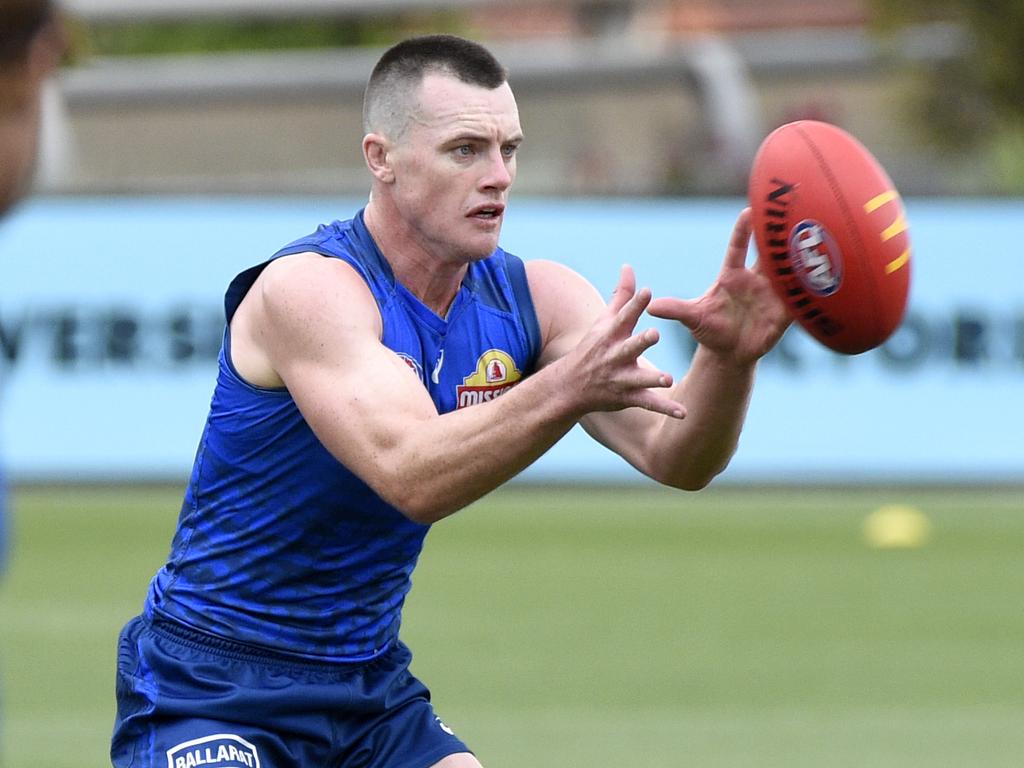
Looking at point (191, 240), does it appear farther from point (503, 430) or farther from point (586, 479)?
point (503, 430)

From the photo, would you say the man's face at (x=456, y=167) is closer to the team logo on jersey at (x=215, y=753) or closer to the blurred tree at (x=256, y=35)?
the team logo on jersey at (x=215, y=753)

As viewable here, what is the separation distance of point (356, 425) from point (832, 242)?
1236mm

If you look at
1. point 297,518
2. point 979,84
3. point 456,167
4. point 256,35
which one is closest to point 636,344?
point 456,167

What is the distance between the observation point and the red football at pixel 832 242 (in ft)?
16.2

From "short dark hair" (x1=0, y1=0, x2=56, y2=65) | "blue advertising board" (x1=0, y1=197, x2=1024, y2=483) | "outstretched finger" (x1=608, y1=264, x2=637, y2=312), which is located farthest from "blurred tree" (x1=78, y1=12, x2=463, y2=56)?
"short dark hair" (x1=0, y1=0, x2=56, y2=65)

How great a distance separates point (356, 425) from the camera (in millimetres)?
4609

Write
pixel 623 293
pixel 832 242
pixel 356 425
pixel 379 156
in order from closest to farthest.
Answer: pixel 623 293 → pixel 356 425 → pixel 832 242 → pixel 379 156

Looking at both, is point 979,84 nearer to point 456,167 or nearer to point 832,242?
point 832,242

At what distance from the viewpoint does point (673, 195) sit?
14766 mm

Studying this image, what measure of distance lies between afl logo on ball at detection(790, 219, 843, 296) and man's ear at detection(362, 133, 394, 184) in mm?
1008

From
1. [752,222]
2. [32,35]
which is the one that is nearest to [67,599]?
[752,222]

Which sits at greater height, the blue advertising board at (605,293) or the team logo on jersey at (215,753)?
the blue advertising board at (605,293)

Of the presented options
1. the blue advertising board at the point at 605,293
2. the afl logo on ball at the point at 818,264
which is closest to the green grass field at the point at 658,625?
the blue advertising board at the point at 605,293

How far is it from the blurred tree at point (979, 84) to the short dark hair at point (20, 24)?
18.6 m
